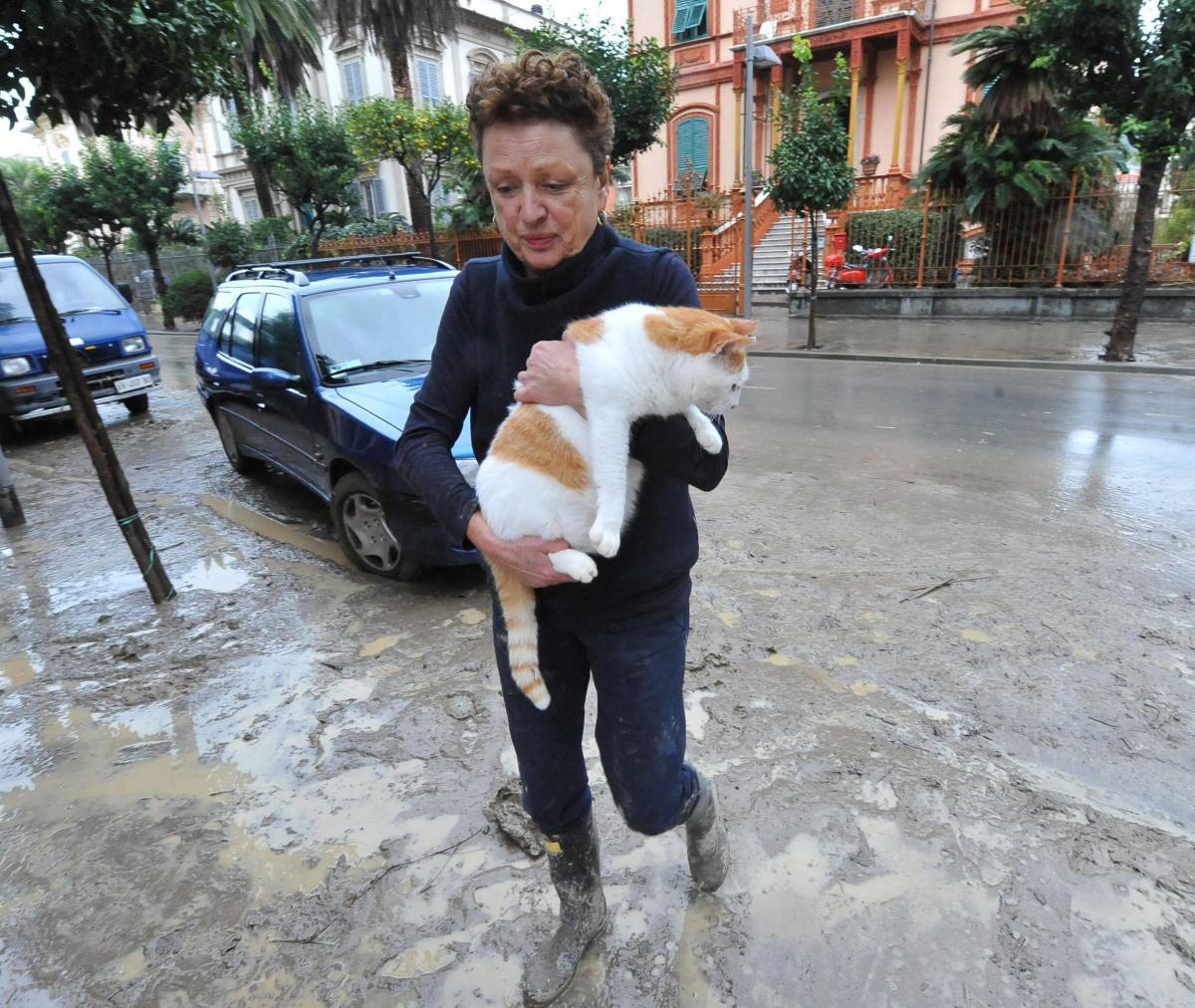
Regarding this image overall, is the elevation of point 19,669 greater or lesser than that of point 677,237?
lesser

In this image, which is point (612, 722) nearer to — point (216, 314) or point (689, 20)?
point (216, 314)

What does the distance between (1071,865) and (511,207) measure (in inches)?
102

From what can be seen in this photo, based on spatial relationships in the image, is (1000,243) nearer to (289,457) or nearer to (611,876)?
(289,457)

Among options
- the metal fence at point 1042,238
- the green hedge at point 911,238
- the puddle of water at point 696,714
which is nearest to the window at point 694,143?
the green hedge at point 911,238

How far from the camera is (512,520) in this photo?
161 centimetres

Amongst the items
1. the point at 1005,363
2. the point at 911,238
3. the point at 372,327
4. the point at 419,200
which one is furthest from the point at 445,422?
the point at 419,200

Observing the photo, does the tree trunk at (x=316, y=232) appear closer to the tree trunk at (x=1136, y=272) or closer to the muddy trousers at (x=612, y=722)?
the tree trunk at (x=1136, y=272)

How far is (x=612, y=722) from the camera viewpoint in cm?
179

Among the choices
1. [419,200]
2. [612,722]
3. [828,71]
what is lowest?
[612,722]

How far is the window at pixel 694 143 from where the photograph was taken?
25.9 m

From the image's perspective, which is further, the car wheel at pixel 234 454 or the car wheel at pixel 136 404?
the car wheel at pixel 136 404

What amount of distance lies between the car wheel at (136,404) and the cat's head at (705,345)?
1055 cm

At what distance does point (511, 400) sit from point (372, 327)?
360 cm

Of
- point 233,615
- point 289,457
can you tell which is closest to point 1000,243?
point 289,457
